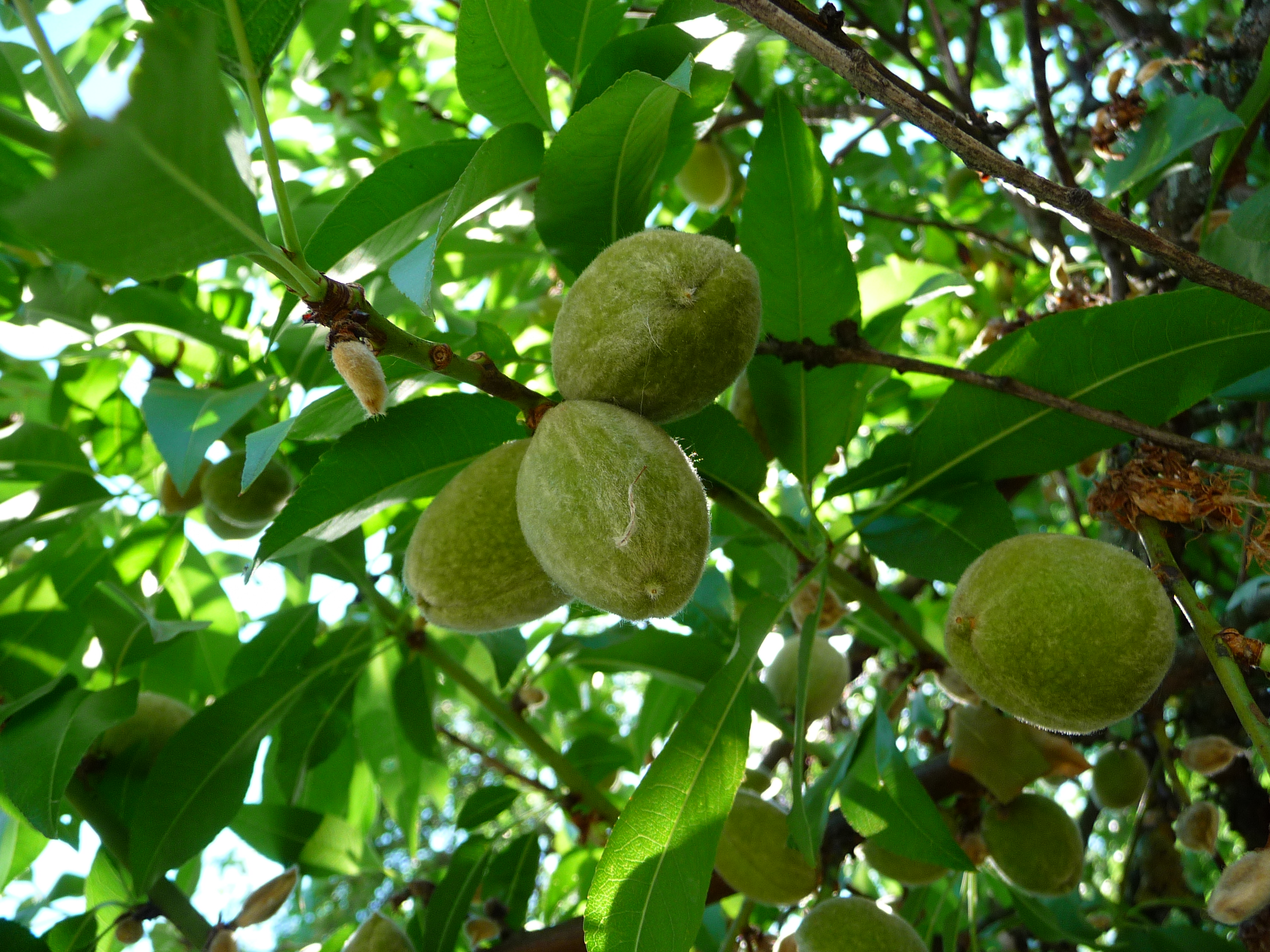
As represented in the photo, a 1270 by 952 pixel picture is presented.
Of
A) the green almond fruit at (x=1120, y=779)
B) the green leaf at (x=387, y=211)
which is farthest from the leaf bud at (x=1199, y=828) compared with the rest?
the green leaf at (x=387, y=211)

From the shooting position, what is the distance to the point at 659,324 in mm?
1180

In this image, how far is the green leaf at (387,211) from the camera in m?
1.46

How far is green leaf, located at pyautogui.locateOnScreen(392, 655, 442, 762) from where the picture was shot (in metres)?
2.26

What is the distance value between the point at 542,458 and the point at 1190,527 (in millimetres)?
1125

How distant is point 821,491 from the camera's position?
9.14 feet

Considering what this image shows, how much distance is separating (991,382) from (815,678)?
1048 mm

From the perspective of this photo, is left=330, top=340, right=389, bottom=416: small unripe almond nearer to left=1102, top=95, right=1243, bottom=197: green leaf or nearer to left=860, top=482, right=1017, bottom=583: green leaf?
left=860, top=482, right=1017, bottom=583: green leaf

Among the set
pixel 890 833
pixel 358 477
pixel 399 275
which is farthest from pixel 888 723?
pixel 399 275

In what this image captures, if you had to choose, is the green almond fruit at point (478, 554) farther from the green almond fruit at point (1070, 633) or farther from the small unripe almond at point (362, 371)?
the green almond fruit at point (1070, 633)

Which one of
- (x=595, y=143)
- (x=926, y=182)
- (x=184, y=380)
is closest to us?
(x=595, y=143)

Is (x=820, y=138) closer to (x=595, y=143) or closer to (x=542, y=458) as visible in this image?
(x=595, y=143)

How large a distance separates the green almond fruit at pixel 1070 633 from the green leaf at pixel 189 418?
1233mm

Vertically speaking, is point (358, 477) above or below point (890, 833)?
above

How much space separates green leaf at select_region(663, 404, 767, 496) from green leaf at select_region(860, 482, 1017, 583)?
0.28m
